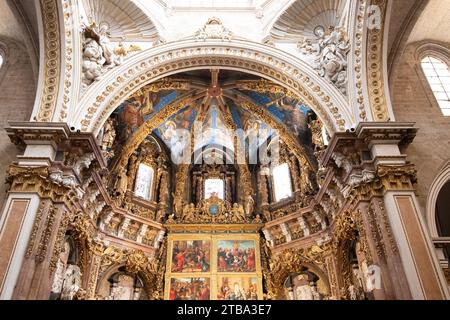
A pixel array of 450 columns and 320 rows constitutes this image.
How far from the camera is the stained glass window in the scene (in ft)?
57.5

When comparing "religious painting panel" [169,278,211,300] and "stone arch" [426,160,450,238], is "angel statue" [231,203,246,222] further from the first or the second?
"stone arch" [426,160,450,238]

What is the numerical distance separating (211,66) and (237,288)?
860 cm

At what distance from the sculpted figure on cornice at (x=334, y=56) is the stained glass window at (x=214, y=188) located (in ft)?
25.6

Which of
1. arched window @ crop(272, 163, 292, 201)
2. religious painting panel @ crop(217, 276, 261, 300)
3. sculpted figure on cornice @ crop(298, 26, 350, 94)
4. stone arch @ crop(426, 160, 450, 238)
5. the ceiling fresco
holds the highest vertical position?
the ceiling fresco

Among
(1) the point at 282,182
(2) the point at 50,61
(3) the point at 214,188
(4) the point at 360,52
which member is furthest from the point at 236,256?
(2) the point at 50,61

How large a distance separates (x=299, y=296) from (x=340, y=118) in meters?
7.02

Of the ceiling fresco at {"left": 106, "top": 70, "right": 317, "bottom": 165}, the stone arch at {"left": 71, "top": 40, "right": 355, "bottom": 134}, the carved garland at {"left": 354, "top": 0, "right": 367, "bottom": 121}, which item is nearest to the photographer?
the carved garland at {"left": 354, "top": 0, "right": 367, "bottom": 121}

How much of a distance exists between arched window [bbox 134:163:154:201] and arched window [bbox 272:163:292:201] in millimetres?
5781

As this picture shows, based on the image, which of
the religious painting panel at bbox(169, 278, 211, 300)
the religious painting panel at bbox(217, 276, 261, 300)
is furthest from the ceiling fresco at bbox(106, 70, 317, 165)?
the religious painting panel at bbox(169, 278, 211, 300)

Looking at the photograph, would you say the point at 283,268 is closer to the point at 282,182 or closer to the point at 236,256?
the point at 236,256

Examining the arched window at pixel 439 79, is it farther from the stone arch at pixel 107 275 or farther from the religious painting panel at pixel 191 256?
the stone arch at pixel 107 275

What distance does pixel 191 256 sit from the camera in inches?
598
